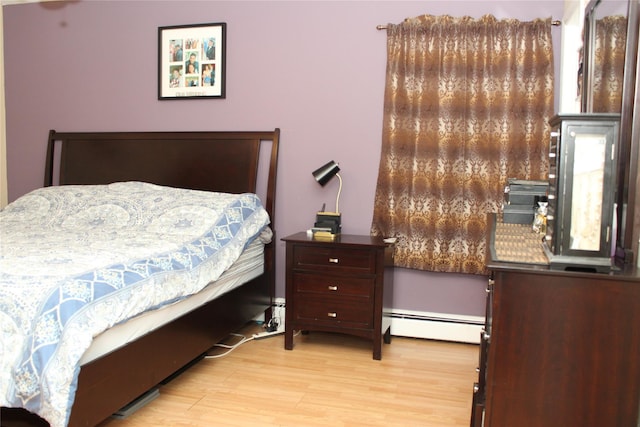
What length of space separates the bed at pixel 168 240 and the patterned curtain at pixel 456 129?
2.77ft

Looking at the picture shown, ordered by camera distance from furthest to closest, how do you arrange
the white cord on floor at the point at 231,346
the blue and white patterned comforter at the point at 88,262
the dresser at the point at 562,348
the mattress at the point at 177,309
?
the white cord on floor at the point at 231,346
the mattress at the point at 177,309
the blue and white patterned comforter at the point at 88,262
the dresser at the point at 562,348

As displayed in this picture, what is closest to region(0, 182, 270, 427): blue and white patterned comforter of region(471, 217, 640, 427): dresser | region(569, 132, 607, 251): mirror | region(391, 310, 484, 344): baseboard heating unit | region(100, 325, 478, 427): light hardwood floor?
region(100, 325, 478, 427): light hardwood floor

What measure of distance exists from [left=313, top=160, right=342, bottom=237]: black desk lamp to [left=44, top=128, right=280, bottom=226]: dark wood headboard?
0.38m

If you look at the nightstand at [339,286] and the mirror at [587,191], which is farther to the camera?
the nightstand at [339,286]

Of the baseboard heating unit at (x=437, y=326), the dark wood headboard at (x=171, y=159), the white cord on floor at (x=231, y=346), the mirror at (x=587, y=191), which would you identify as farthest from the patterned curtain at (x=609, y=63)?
the white cord on floor at (x=231, y=346)

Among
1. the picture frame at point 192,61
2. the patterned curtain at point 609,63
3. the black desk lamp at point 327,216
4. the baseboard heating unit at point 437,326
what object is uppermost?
the picture frame at point 192,61

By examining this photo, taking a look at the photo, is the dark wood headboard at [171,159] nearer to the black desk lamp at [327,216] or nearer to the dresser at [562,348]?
the black desk lamp at [327,216]

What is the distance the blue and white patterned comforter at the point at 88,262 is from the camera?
1628mm

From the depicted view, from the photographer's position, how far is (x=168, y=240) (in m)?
2.71

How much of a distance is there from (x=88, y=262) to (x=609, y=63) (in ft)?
7.08

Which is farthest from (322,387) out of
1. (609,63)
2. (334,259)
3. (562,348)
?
(609,63)

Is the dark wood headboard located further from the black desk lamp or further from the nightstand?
the nightstand

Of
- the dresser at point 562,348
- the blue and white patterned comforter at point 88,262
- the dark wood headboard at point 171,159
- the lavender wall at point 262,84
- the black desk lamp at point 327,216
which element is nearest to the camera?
the dresser at point 562,348

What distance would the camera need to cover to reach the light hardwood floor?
2291 millimetres
